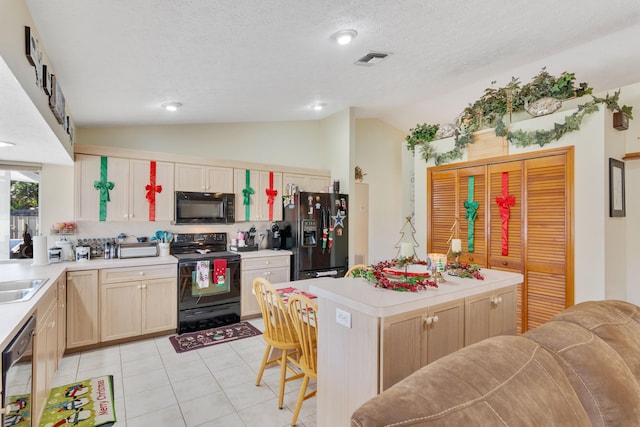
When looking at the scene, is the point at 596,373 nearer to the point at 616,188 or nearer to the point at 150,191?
the point at 616,188

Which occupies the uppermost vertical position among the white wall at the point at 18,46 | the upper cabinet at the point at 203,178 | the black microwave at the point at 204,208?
the white wall at the point at 18,46

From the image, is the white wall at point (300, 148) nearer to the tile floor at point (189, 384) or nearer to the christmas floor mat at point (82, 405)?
the tile floor at point (189, 384)

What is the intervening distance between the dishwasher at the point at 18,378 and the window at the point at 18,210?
2199 millimetres

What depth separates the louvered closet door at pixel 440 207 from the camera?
157 inches

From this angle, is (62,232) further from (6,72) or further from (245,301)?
(6,72)

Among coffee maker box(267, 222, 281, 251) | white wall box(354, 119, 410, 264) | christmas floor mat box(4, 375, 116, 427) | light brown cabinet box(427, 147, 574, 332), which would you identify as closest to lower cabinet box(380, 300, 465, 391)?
light brown cabinet box(427, 147, 574, 332)

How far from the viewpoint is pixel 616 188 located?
298 cm

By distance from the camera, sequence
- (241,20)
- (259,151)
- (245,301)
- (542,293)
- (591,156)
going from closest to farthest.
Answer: (241,20), (591,156), (542,293), (245,301), (259,151)

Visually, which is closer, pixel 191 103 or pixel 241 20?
pixel 241 20

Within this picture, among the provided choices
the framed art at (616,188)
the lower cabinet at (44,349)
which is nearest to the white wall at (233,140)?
the lower cabinet at (44,349)

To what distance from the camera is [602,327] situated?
1.31 m

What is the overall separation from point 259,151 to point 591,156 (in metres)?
4.05

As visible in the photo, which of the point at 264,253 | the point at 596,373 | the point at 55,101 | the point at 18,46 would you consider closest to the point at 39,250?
the point at 55,101

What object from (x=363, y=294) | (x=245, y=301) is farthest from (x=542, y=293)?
(x=245, y=301)
